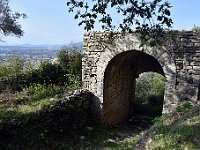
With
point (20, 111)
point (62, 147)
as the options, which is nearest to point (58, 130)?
point (62, 147)

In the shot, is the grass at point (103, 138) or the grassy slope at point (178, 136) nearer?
the grassy slope at point (178, 136)

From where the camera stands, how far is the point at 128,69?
46.0 feet

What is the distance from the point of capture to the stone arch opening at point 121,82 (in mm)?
12320

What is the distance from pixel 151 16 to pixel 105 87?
302 inches

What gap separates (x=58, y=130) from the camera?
10.1 metres

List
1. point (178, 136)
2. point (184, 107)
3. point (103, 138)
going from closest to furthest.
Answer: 1. point (178, 136)
2. point (184, 107)
3. point (103, 138)

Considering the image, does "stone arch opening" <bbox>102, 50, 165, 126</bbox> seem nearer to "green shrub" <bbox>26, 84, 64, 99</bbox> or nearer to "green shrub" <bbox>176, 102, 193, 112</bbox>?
"green shrub" <bbox>26, 84, 64, 99</bbox>

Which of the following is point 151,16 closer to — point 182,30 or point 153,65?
point 182,30

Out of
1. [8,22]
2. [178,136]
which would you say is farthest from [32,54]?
[178,136]

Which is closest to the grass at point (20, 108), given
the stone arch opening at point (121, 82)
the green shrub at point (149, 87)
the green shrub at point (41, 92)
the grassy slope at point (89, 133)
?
the grassy slope at point (89, 133)

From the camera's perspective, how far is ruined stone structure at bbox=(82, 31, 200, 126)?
10.6 metres

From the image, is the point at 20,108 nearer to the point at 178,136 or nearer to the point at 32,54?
the point at 178,136

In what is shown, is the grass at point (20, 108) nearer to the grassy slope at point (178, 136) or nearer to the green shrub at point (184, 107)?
the grassy slope at point (178, 136)

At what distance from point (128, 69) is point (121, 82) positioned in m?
0.76
